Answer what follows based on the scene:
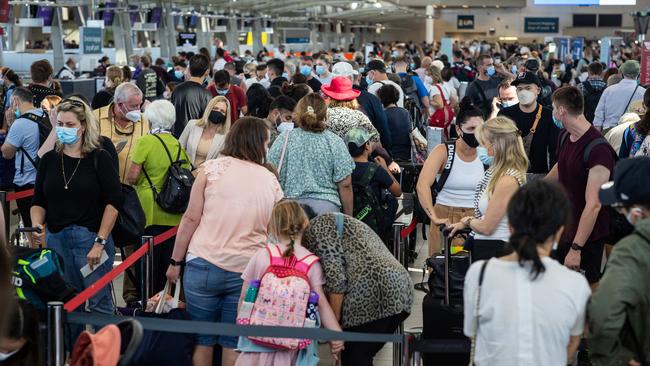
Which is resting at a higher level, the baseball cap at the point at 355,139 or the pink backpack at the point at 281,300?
the baseball cap at the point at 355,139

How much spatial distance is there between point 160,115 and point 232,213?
1854 millimetres

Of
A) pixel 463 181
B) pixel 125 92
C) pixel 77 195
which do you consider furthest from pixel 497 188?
pixel 125 92

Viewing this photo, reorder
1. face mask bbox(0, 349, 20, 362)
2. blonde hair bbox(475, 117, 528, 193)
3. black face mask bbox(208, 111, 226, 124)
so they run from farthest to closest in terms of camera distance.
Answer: black face mask bbox(208, 111, 226, 124), blonde hair bbox(475, 117, 528, 193), face mask bbox(0, 349, 20, 362)

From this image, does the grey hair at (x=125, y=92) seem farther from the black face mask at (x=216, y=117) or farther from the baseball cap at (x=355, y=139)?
the baseball cap at (x=355, y=139)

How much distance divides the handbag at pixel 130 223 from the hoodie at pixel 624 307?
3.72m

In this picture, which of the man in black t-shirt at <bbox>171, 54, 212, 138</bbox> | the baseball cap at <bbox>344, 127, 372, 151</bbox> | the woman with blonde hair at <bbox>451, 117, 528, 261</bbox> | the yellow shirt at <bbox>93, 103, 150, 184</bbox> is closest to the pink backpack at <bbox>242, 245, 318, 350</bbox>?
the woman with blonde hair at <bbox>451, 117, 528, 261</bbox>

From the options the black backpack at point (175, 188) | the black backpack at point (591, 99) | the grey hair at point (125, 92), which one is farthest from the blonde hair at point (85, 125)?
the black backpack at point (591, 99)

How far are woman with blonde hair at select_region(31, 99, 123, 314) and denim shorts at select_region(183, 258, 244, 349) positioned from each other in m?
0.88

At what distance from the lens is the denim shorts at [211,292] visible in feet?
18.8

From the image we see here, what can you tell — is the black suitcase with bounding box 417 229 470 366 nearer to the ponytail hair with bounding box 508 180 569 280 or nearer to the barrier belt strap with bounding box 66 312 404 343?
the barrier belt strap with bounding box 66 312 404 343

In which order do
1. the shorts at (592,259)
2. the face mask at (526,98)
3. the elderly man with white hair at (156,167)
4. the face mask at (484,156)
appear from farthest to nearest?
the face mask at (526,98), the elderly man with white hair at (156,167), the face mask at (484,156), the shorts at (592,259)

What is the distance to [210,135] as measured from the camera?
25.7ft

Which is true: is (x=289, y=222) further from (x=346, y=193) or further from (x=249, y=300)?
(x=346, y=193)

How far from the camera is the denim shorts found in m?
5.73
